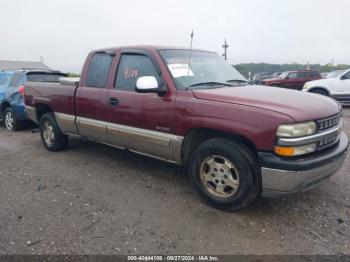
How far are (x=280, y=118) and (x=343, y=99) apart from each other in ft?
36.7

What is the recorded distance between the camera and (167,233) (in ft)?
10.8

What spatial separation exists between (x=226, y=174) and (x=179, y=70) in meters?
1.43

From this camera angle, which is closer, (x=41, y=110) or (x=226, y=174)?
(x=226, y=174)

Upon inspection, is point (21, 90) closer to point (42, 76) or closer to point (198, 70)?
point (42, 76)

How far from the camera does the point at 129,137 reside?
4.53 metres

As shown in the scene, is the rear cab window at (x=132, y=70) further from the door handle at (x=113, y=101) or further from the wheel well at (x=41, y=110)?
the wheel well at (x=41, y=110)

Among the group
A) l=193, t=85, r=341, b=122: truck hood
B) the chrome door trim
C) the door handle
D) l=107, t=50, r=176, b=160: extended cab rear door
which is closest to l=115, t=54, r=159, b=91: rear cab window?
l=107, t=50, r=176, b=160: extended cab rear door

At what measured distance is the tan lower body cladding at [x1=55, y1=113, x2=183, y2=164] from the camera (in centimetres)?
409

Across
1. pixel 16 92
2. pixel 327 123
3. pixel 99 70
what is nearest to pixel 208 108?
pixel 327 123

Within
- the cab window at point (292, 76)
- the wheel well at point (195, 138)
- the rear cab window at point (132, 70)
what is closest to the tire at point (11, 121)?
the rear cab window at point (132, 70)

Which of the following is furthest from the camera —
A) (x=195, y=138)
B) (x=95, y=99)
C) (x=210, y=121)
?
(x=95, y=99)

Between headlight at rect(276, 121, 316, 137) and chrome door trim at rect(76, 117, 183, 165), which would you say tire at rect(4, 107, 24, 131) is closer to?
chrome door trim at rect(76, 117, 183, 165)

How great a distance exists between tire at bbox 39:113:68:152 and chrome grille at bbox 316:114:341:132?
4376mm

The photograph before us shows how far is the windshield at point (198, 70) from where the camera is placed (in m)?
4.12
